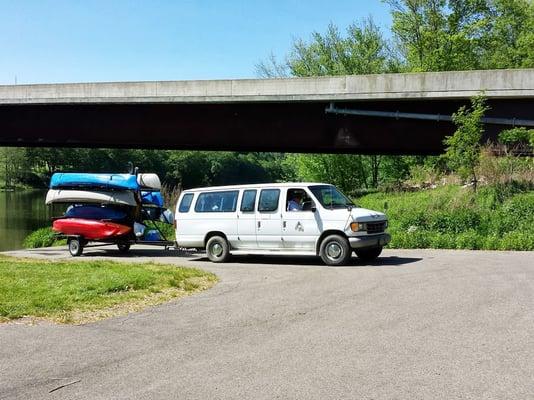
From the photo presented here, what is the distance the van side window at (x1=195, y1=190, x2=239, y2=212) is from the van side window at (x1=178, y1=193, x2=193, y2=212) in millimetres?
308

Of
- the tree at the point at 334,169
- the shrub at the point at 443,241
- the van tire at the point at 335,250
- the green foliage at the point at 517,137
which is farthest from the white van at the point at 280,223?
the tree at the point at 334,169

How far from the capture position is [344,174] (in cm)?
3962

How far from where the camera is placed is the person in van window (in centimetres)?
1459

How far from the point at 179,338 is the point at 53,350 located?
1.39m

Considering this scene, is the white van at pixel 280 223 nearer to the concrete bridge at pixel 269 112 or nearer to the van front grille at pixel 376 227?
the van front grille at pixel 376 227

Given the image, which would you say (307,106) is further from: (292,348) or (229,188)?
(292,348)

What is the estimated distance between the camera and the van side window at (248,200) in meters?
15.3

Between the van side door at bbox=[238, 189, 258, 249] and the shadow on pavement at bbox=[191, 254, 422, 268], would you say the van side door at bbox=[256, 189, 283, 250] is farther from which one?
the shadow on pavement at bbox=[191, 254, 422, 268]

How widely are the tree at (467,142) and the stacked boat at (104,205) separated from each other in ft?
33.5

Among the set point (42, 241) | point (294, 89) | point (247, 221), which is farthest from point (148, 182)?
point (294, 89)

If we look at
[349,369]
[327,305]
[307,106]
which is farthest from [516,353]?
[307,106]

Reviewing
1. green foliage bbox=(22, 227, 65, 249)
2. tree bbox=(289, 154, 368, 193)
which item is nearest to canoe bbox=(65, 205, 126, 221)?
green foliage bbox=(22, 227, 65, 249)

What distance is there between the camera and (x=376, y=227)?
1408 cm

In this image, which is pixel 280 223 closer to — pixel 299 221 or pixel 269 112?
pixel 299 221
